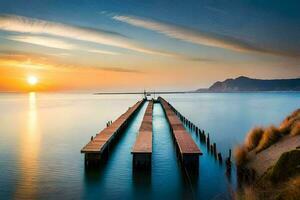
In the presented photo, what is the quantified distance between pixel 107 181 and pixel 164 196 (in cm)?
355

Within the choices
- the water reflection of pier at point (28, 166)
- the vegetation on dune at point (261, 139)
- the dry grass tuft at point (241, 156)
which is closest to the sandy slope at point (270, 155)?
the dry grass tuft at point (241, 156)

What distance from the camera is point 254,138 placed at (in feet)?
63.5

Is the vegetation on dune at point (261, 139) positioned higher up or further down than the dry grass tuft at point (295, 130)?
further down

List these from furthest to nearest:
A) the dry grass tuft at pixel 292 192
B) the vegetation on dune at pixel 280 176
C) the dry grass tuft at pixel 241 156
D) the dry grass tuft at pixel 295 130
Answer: the dry grass tuft at pixel 295 130, the dry grass tuft at pixel 241 156, the vegetation on dune at pixel 280 176, the dry grass tuft at pixel 292 192

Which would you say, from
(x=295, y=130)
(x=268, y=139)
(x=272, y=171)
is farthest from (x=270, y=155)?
(x=272, y=171)

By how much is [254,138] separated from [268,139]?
1539 millimetres

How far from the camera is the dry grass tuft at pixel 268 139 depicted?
57.7 ft

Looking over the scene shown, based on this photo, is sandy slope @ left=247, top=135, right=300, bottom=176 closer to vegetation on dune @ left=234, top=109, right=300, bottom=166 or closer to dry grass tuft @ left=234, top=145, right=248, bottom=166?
dry grass tuft @ left=234, top=145, right=248, bottom=166

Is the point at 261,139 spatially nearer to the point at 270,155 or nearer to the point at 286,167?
the point at 270,155

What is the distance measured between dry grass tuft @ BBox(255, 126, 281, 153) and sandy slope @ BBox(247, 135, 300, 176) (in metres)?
0.46

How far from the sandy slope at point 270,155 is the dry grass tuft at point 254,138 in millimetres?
1582

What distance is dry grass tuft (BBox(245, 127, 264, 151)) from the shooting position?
18.9 metres

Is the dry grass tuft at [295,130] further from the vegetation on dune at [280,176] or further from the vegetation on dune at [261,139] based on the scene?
the vegetation on dune at [280,176]

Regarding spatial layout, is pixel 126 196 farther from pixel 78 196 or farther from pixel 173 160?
pixel 173 160
